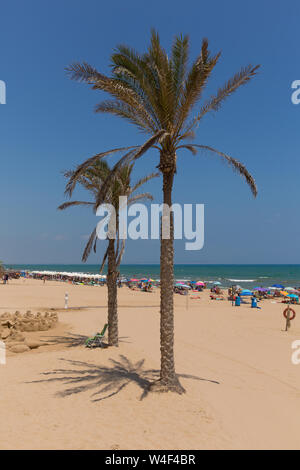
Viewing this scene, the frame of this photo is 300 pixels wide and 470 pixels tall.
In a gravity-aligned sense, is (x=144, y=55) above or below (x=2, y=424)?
above

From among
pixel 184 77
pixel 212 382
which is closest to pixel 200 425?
pixel 212 382

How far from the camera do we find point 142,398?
6641mm

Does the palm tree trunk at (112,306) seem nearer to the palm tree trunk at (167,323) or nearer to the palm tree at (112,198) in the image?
the palm tree at (112,198)

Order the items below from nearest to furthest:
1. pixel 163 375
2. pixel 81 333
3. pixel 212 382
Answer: pixel 163 375 → pixel 212 382 → pixel 81 333

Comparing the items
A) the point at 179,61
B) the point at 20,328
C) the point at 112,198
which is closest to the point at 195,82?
the point at 179,61

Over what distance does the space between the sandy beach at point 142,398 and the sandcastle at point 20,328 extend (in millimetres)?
478

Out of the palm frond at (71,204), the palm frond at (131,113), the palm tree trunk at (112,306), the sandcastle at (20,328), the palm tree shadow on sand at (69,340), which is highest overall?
the palm frond at (131,113)

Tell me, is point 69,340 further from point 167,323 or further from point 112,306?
A: point 167,323

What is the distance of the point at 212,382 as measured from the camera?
8.12 m

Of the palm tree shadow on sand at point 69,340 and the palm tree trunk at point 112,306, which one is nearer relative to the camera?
the palm tree trunk at point 112,306

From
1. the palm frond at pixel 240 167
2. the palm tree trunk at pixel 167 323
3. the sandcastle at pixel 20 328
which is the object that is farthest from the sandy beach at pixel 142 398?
the palm frond at pixel 240 167

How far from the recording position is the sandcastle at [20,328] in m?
10.5

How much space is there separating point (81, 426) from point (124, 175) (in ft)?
25.9
